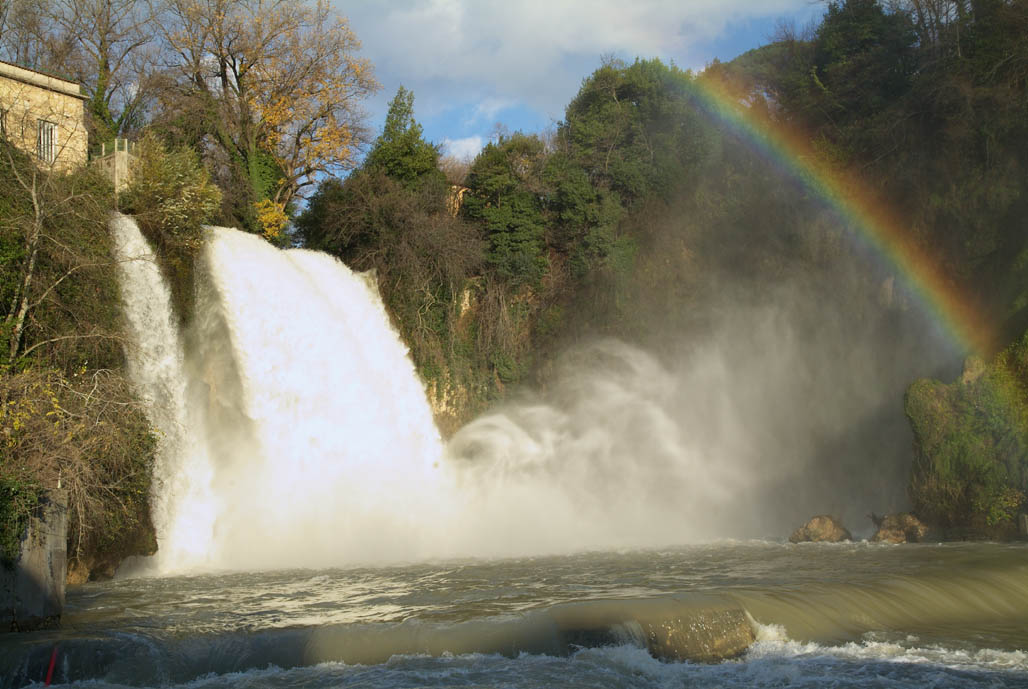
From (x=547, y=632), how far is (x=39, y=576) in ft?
21.3

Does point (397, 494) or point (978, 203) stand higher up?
point (978, 203)

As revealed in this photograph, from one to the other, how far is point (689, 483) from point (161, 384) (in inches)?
527

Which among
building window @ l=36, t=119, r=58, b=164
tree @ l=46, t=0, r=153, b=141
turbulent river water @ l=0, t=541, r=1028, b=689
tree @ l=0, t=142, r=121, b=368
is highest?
tree @ l=46, t=0, r=153, b=141

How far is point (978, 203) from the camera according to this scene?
21.2m

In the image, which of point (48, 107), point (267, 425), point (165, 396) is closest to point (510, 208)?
point (267, 425)

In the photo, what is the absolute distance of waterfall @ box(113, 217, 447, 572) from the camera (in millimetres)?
17781

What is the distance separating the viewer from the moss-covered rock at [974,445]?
1820cm

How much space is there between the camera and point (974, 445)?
18688 millimetres

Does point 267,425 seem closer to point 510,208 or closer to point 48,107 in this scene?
point 48,107

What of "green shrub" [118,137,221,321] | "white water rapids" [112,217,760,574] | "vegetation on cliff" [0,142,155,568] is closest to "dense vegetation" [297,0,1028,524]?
"white water rapids" [112,217,760,574]

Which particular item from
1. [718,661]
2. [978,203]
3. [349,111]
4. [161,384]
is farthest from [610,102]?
[718,661]

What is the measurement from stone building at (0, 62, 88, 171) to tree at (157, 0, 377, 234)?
6.69 meters

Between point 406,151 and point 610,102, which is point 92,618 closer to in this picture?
point 406,151

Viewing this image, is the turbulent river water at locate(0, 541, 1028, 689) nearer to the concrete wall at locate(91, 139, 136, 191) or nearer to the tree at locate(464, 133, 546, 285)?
the concrete wall at locate(91, 139, 136, 191)
